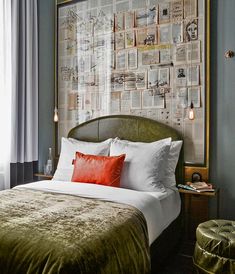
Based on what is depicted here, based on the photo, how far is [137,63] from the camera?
9.84 feet

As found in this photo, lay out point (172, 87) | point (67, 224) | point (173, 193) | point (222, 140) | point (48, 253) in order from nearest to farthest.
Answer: point (48, 253) → point (67, 224) → point (173, 193) → point (222, 140) → point (172, 87)

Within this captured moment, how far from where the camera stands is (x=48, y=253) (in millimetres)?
1222

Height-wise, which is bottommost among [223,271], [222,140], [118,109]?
[223,271]

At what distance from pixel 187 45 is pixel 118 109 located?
0.99 metres

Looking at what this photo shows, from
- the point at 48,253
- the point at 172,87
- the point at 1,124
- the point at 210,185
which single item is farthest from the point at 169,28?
the point at 48,253

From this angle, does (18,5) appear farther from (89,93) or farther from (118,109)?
(118,109)

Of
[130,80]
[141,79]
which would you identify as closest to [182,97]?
[141,79]

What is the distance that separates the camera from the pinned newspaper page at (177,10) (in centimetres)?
276

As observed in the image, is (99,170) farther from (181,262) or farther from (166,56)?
(166,56)

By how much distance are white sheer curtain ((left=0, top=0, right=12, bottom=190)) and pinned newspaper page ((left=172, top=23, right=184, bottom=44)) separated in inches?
73.4

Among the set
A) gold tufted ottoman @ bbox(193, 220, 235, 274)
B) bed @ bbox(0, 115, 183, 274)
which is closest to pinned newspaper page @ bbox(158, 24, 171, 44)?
bed @ bbox(0, 115, 183, 274)

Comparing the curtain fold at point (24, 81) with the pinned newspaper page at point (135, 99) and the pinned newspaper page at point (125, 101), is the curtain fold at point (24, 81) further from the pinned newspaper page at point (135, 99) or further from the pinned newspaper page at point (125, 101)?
the pinned newspaper page at point (135, 99)

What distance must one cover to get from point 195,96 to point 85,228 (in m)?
1.79

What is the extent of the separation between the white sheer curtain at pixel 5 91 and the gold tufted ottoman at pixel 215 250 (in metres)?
2.27
